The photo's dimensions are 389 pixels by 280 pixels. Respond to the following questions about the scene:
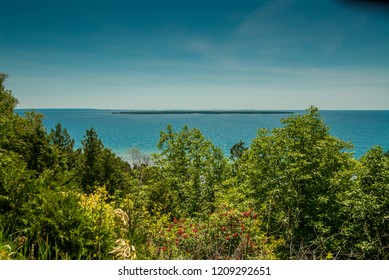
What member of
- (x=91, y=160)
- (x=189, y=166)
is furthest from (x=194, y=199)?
(x=91, y=160)

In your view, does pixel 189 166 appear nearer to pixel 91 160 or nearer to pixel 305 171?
pixel 91 160

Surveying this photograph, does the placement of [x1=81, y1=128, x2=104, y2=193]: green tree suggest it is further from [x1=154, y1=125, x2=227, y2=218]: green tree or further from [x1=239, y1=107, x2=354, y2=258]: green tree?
[x1=239, y1=107, x2=354, y2=258]: green tree

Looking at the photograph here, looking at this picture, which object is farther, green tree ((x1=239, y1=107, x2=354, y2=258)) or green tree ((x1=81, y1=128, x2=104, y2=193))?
green tree ((x1=81, y1=128, x2=104, y2=193))

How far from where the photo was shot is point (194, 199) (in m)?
13.0

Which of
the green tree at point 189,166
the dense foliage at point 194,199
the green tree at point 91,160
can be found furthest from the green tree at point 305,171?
the green tree at point 91,160

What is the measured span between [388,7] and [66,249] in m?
2.21

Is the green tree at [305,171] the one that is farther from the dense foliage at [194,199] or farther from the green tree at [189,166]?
the green tree at [189,166]

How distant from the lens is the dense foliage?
176cm

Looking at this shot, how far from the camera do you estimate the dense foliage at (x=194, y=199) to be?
1763 millimetres

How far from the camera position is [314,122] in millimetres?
10828

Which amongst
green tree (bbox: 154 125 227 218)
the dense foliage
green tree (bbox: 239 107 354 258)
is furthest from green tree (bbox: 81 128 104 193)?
green tree (bbox: 239 107 354 258)

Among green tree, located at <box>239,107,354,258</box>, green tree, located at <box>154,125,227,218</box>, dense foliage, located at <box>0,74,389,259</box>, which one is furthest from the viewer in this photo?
green tree, located at <box>154,125,227,218</box>
